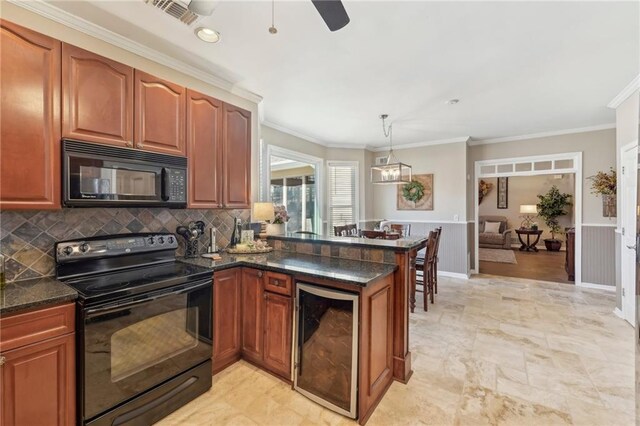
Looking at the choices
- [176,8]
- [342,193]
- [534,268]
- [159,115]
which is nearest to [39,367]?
[159,115]

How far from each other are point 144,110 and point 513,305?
16.2ft

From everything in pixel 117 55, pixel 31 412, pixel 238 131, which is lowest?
pixel 31 412

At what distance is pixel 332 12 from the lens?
4.85ft

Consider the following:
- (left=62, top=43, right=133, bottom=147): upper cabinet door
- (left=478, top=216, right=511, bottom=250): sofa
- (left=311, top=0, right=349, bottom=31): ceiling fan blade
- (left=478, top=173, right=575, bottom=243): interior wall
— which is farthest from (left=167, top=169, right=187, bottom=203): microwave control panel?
(left=478, top=173, right=575, bottom=243): interior wall

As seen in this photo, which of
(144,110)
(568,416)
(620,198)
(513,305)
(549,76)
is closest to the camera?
(568,416)

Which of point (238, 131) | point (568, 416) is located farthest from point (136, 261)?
point (568, 416)

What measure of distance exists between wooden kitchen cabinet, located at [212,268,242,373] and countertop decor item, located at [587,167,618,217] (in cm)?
545

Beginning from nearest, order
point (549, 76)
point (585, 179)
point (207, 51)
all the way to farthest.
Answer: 1. point (207, 51)
2. point (549, 76)
3. point (585, 179)

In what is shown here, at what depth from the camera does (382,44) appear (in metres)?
2.36

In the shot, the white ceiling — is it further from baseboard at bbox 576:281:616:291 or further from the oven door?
baseboard at bbox 576:281:616:291

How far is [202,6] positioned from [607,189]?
5.73 metres

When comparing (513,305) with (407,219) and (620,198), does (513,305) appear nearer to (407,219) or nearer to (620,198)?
(620,198)

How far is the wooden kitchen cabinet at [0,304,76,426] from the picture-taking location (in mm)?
1388

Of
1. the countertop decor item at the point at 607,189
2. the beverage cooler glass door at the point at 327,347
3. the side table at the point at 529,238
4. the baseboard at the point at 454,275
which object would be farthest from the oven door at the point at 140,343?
the side table at the point at 529,238
